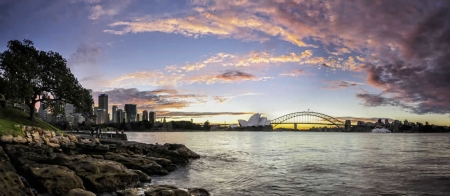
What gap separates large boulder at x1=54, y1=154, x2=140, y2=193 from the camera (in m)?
18.0

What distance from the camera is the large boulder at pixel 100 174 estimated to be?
18.0 meters

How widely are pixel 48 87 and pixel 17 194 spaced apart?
31.3 metres

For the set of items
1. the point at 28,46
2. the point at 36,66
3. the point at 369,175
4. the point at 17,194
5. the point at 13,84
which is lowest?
the point at 369,175

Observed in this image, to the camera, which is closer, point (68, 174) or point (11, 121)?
point (68, 174)

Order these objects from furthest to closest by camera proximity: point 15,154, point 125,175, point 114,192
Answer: point 15,154, point 125,175, point 114,192

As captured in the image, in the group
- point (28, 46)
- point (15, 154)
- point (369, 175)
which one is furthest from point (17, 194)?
point (28, 46)

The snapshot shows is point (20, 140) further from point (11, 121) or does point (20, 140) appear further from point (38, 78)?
point (38, 78)

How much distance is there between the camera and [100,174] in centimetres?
1856

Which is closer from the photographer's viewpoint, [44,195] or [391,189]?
[44,195]

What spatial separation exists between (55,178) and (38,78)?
1102 inches

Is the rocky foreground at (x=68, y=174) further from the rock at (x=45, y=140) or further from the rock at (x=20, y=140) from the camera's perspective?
the rock at (x=45, y=140)

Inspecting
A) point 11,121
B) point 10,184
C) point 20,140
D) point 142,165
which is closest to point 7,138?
point 20,140

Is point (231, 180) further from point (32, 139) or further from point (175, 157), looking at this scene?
point (32, 139)

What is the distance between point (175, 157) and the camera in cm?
3638
